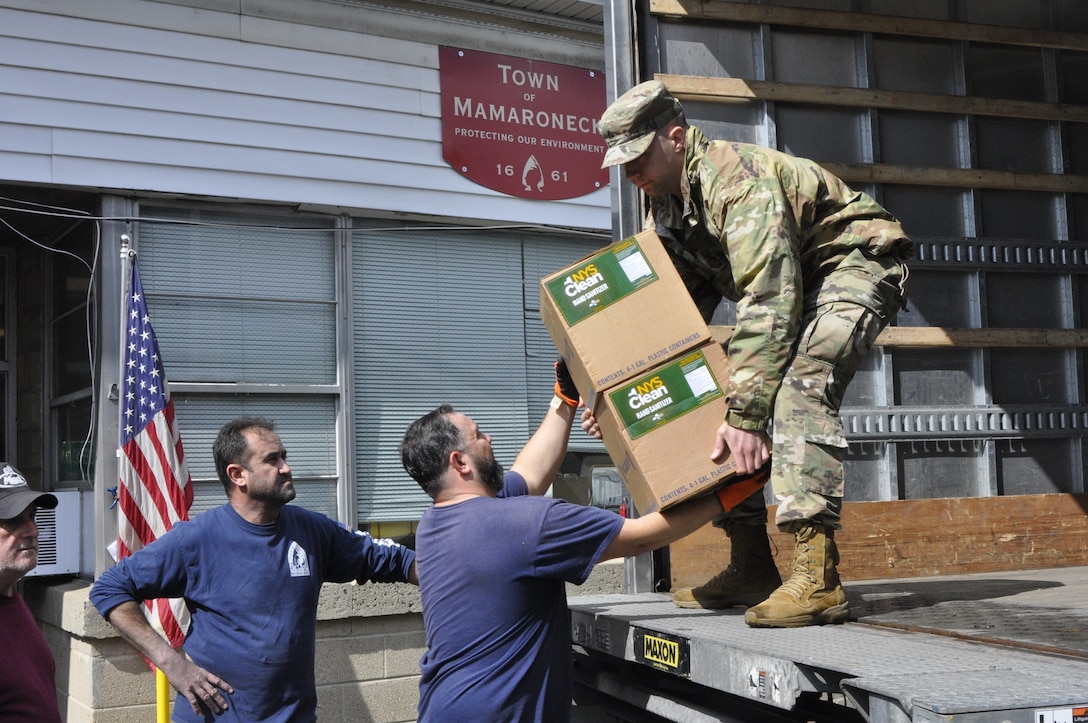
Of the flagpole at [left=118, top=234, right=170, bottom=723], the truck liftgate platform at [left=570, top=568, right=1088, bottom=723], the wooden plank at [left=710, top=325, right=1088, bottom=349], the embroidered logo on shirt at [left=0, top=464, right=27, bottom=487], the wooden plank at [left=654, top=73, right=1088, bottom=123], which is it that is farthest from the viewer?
the flagpole at [left=118, top=234, right=170, bottom=723]

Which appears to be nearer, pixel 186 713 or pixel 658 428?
pixel 658 428

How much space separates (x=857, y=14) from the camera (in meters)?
4.80

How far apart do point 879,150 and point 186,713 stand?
3610mm

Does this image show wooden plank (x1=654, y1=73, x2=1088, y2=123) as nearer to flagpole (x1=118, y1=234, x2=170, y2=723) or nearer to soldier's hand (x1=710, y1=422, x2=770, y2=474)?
soldier's hand (x1=710, y1=422, x2=770, y2=474)

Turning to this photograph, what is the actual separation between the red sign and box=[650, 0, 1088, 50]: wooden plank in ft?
13.4

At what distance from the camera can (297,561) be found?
4.07 meters

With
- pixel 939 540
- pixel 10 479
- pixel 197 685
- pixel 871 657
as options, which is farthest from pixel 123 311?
pixel 871 657

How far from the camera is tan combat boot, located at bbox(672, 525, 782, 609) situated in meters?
3.66

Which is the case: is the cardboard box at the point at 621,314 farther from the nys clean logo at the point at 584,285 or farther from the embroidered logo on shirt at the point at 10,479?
the embroidered logo on shirt at the point at 10,479

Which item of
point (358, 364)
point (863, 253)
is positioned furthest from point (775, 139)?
point (358, 364)

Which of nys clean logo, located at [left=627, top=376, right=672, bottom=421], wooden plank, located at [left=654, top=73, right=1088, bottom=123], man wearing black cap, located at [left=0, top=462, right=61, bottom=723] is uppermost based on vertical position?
wooden plank, located at [left=654, top=73, right=1088, bottom=123]

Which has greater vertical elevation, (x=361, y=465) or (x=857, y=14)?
(x=857, y=14)

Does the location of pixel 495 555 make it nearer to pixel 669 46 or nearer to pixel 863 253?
pixel 863 253

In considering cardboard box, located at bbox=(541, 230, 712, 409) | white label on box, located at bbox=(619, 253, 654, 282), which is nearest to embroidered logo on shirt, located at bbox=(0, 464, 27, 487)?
cardboard box, located at bbox=(541, 230, 712, 409)
